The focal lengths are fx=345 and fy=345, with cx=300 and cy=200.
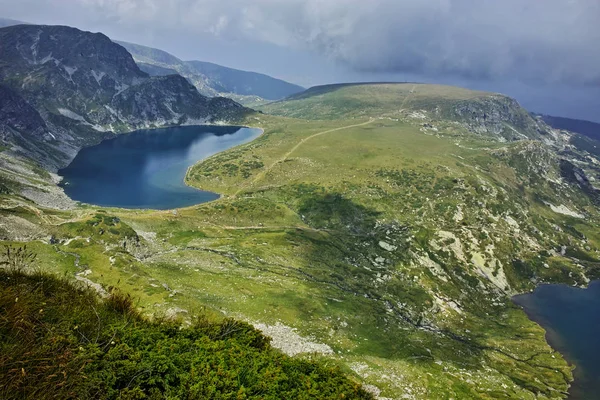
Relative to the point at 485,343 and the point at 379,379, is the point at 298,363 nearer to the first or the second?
the point at 379,379

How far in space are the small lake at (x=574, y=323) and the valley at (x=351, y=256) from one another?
4.02 meters

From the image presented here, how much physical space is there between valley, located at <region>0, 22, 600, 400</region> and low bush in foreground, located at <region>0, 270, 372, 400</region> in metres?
4.24

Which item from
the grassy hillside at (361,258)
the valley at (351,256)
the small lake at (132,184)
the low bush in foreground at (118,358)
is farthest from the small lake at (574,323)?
the small lake at (132,184)

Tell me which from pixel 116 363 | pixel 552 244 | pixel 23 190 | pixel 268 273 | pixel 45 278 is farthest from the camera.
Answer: pixel 552 244

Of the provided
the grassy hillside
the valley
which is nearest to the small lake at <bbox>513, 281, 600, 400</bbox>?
the valley

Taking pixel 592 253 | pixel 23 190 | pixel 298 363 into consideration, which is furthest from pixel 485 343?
pixel 23 190

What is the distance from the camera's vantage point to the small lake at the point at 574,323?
83.1m

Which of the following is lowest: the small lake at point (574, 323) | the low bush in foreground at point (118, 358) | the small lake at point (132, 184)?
the small lake at point (574, 323)

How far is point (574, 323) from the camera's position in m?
113

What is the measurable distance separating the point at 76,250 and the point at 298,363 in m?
48.2

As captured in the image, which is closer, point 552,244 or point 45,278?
point 45,278

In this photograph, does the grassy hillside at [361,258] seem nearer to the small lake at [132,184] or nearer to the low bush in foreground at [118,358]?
the low bush in foreground at [118,358]

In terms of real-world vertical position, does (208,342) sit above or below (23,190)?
above

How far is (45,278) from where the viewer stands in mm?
17312
